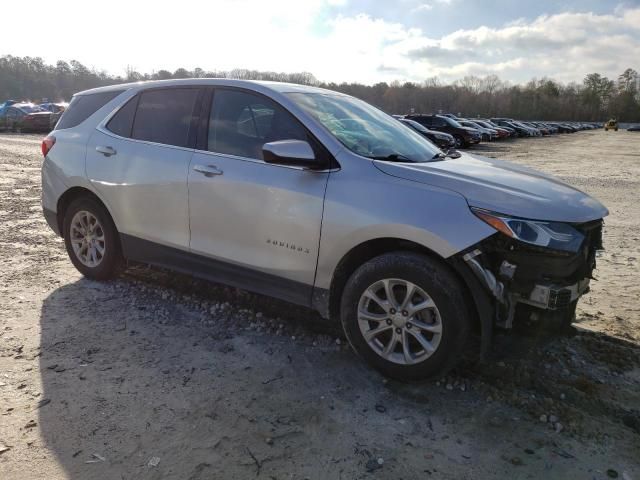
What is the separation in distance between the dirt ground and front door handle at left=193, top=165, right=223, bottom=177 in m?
1.18

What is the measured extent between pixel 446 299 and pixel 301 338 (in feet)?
4.23

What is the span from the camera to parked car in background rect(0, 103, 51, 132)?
1060 inches

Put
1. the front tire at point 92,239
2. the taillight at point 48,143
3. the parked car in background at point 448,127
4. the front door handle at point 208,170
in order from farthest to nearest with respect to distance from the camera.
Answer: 1. the parked car in background at point 448,127
2. the taillight at point 48,143
3. the front tire at point 92,239
4. the front door handle at point 208,170

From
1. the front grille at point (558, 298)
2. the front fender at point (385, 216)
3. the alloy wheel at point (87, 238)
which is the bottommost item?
the alloy wheel at point (87, 238)

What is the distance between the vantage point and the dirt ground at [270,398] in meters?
2.47

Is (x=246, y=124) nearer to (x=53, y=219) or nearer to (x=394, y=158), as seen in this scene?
(x=394, y=158)

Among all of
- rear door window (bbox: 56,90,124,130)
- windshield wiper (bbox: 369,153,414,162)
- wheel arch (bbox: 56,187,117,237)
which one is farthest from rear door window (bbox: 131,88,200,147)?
windshield wiper (bbox: 369,153,414,162)

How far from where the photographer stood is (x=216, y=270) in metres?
3.87

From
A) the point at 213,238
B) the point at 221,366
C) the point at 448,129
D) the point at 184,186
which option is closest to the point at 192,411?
Result: the point at 221,366

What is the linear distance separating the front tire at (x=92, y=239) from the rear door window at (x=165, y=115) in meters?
0.86

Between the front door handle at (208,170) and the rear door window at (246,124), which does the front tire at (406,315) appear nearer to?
the rear door window at (246,124)

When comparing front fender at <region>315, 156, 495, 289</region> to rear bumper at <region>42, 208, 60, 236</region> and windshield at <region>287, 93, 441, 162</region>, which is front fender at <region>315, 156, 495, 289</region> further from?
rear bumper at <region>42, 208, 60, 236</region>

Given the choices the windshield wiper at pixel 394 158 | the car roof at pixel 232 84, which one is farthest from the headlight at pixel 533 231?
the car roof at pixel 232 84

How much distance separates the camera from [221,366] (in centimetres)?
334
